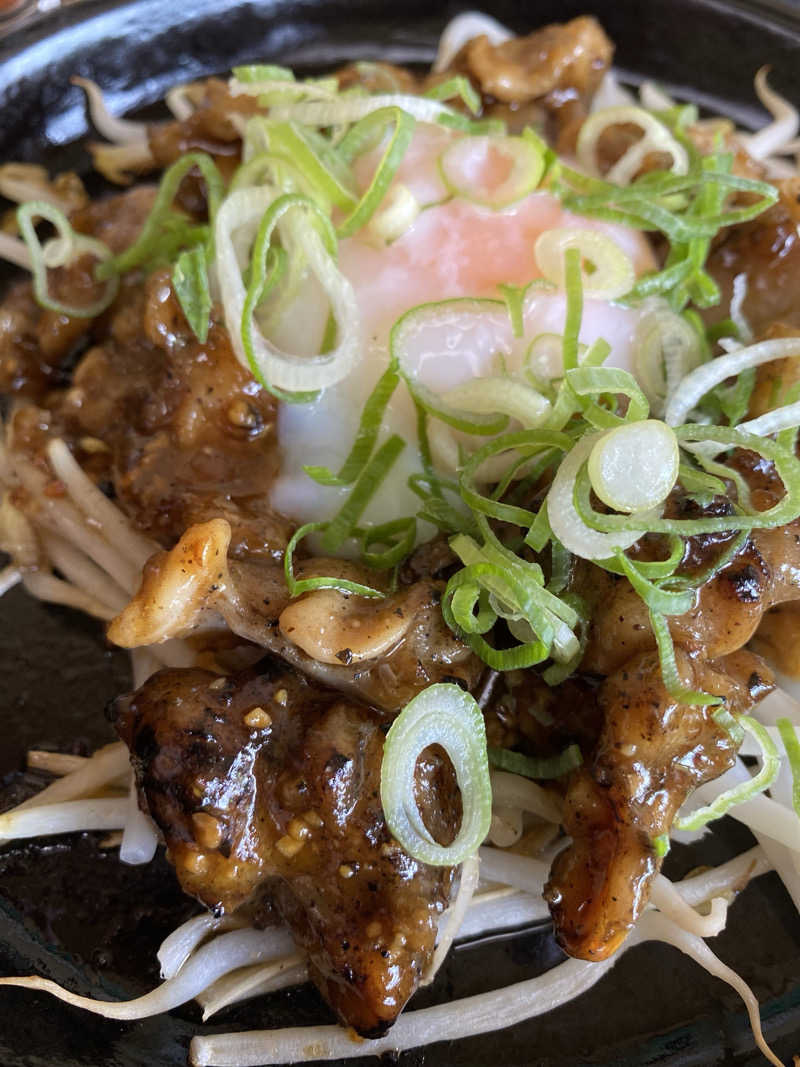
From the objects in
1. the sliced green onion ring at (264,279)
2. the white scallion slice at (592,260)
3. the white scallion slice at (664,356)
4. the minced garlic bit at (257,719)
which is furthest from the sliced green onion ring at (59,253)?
the white scallion slice at (664,356)

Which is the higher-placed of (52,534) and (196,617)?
(196,617)

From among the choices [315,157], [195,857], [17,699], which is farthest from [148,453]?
[195,857]

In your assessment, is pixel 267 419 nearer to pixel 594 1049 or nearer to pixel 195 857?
pixel 195 857

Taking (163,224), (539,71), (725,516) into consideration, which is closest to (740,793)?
(725,516)

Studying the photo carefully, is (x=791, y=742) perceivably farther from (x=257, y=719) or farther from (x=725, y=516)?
(x=257, y=719)

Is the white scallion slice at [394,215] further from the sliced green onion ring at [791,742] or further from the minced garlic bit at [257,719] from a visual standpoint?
the sliced green onion ring at [791,742]
